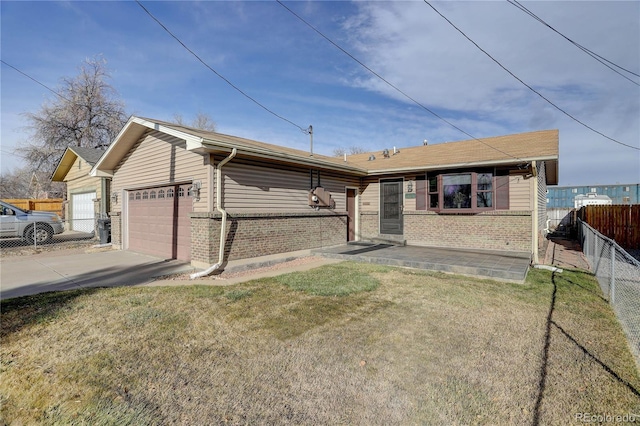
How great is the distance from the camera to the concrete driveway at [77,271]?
6117mm

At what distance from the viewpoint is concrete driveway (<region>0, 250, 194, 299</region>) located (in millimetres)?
6117

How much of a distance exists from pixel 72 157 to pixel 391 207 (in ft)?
58.9

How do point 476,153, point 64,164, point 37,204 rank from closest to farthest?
point 476,153
point 64,164
point 37,204

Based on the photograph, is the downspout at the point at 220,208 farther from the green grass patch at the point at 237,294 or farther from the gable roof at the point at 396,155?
the green grass patch at the point at 237,294

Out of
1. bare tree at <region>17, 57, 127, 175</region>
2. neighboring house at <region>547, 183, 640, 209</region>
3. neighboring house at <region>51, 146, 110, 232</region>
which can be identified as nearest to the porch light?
neighboring house at <region>51, 146, 110, 232</region>

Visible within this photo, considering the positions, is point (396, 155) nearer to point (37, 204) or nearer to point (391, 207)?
point (391, 207)

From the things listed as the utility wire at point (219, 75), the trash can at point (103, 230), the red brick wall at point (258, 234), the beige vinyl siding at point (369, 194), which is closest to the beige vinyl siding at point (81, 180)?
the trash can at point (103, 230)

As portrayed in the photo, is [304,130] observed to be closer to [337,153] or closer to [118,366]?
[118,366]

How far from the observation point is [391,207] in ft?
39.8

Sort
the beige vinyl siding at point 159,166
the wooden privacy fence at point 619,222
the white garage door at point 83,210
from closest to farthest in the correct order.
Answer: the beige vinyl siding at point 159,166
the wooden privacy fence at point 619,222
the white garage door at point 83,210

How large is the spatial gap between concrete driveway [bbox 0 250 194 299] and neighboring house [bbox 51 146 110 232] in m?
6.22

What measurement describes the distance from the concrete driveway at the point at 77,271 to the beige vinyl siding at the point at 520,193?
9.51 m

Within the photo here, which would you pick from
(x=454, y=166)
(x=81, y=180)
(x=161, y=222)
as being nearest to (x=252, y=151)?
(x=161, y=222)

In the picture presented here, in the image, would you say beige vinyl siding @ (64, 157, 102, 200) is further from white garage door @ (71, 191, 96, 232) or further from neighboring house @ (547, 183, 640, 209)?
neighboring house @ (547, 183, 640, 209)
